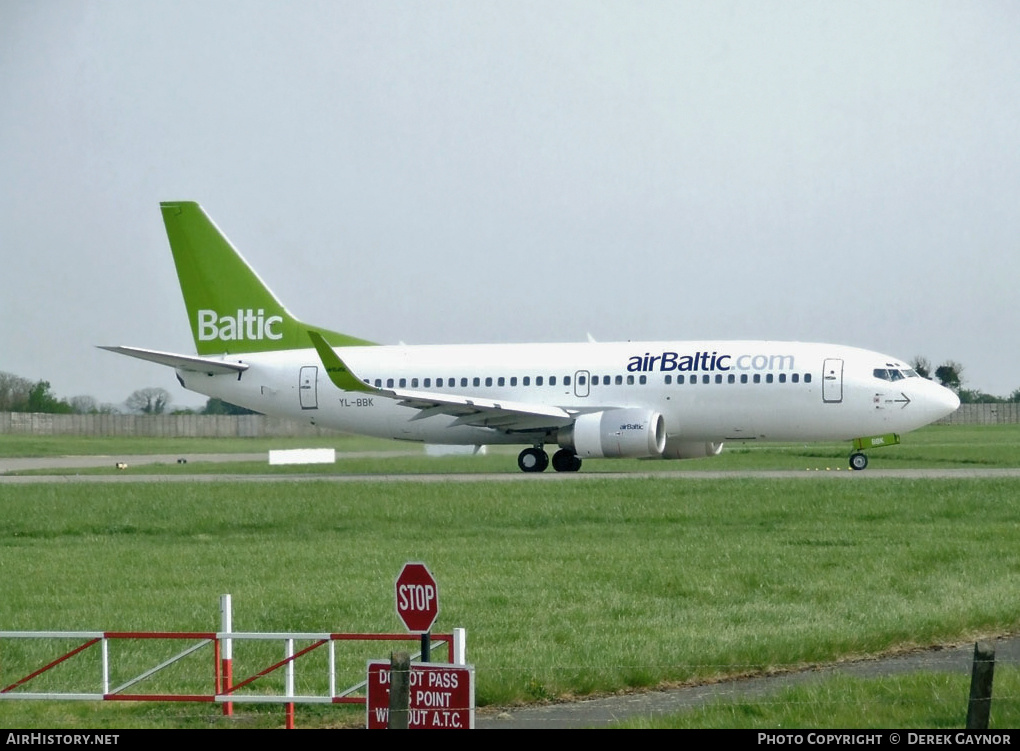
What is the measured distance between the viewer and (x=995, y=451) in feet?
155

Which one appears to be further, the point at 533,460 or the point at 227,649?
the point at 533,460

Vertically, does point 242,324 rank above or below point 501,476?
above

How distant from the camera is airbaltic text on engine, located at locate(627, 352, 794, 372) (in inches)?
1479

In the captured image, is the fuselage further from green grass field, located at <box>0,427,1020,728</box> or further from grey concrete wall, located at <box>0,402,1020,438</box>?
grey concrete wall, located at <box>0,402,1020,438</box>

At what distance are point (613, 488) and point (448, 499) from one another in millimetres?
3851

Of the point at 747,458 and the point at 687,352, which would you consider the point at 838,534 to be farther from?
the point at 747,458

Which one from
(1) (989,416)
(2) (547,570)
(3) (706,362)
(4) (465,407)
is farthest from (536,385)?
(1) (989,416)

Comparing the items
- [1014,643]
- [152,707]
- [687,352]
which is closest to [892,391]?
[687,352]

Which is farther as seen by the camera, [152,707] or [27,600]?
[27,600]

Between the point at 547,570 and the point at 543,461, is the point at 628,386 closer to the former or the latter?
the point at 543,461

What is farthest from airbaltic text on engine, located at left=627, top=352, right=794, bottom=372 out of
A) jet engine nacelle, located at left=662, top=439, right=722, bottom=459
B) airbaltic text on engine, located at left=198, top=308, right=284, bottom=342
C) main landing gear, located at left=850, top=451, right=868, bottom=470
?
airbaltic text on engine, located at left=198, top=308, right=284, bottom=342

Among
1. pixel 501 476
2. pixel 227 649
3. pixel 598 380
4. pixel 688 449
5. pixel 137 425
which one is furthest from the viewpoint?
pixel 137 425

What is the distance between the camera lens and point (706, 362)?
38062 millimetres

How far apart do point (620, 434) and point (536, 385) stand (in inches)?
144
